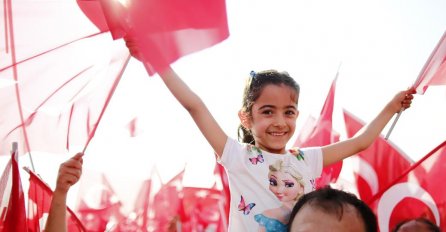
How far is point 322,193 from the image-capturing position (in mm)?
1708

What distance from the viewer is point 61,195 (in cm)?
207

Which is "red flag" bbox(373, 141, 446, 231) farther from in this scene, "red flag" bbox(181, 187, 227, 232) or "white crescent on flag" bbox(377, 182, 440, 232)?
"red flag" bbox(181, 187, 227, 232)

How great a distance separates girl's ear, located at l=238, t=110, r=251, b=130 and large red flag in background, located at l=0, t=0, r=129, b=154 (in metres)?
0.63

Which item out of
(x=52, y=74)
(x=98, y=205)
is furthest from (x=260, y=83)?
(x=98, y=205)

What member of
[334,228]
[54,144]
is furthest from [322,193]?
[54,144]

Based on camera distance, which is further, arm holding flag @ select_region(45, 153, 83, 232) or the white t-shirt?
the white t-shirt

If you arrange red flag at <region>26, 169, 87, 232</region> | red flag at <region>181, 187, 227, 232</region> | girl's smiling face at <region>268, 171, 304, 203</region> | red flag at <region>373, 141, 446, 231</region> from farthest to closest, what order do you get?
red flag at <region>181, 187, 227, 232</region> → red flag at <region>373, 141, 446, 231</region> → red flag at <region>26, 169, 87, 232</region> → girl's smiling face at <region>268, 171, 304, 203</region>

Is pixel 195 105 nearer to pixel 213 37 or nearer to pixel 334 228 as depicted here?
pixel 213 37

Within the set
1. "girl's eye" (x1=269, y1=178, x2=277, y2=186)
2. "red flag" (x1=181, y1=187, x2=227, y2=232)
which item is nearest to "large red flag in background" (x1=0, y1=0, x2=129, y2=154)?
"girl's eye" (x1=269, y1=178, x2=277, y2=186)

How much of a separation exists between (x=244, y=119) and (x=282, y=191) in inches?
17.2

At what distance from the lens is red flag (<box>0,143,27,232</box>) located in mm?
2580

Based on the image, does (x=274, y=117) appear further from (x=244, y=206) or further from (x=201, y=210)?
(x=201, y=210)

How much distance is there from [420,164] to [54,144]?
2282 millimetres

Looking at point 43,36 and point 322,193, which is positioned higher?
point 43,36
